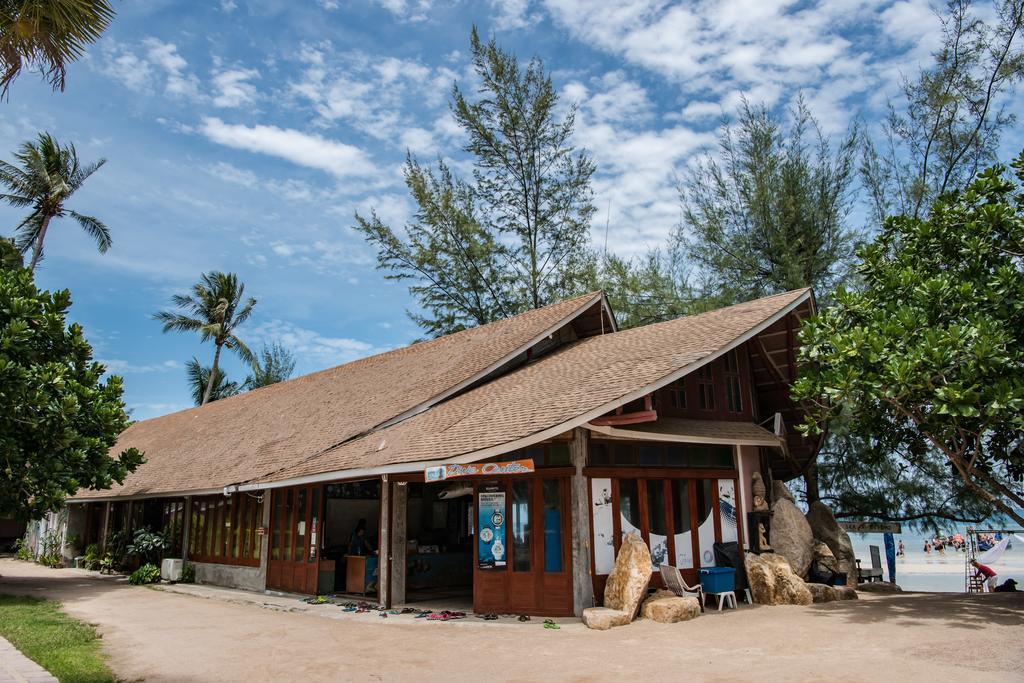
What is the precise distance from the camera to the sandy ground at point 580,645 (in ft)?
25.3

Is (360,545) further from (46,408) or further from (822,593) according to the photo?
(822,593)

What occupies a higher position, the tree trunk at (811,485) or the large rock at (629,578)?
the tree trunk at (811,485)

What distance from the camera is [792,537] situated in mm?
14148

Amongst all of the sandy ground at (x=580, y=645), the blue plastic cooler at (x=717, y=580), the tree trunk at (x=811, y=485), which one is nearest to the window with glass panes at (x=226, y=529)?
the sandy ground at (x=580, y=645)

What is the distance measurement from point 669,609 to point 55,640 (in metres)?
8.11

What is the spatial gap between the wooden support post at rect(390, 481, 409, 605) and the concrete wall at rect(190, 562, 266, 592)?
4.52 metres

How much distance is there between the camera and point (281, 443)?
56.2 ft

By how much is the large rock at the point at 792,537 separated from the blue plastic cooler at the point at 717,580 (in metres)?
1.90

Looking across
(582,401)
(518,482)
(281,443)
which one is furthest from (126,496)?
(582,401)

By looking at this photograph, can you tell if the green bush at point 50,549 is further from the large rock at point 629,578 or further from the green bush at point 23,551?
the large rock at point 629,578

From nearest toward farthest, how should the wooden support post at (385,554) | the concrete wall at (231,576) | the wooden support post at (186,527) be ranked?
the wooden support post at (385,554) → the concrete wall at (231,576) → the wooden support post at (186,527)

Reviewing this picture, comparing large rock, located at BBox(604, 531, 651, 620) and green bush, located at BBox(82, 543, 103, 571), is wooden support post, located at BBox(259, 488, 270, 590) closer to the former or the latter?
large rock, located at BBox(604, 531, 651, 620)

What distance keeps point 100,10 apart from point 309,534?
32.8 ft

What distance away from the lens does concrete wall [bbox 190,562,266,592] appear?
16078mm
